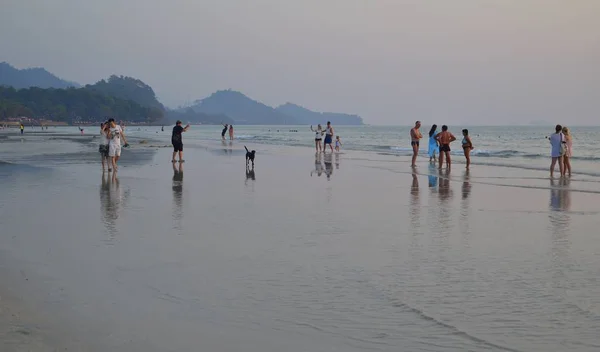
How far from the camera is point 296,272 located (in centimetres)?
668

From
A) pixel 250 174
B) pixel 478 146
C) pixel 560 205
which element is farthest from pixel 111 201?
pixel 478 146

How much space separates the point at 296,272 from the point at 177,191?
7924 millimetres

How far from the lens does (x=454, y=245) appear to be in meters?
8.10

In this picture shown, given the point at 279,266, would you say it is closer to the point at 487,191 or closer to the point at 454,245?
the point at 454,245

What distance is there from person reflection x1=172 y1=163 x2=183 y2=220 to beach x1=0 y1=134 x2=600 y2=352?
Result: 3.7 inches

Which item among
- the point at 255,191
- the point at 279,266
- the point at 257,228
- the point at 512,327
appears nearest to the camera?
the point at 512,327

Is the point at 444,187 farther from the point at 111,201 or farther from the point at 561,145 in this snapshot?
the point at 111,201

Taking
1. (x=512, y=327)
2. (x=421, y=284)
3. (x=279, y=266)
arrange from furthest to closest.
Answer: (x=279, y=266) → (x=421, y=284) → (x=512, y=327)

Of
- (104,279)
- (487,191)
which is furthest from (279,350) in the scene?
(487,191)

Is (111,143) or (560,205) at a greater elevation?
(111,143)

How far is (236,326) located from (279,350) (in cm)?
60

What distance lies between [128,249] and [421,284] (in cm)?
369

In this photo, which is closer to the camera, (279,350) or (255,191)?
(279,350)

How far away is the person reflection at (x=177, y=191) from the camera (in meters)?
10.9
